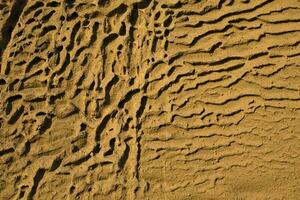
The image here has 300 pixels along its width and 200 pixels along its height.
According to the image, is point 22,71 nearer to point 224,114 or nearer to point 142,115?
point 142,115

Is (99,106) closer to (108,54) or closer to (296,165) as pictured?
(108,54)

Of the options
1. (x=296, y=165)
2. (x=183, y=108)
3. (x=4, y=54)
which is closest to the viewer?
(x=296, y=165)

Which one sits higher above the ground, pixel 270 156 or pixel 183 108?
pixel 183 108

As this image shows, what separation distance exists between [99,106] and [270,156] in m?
1.42

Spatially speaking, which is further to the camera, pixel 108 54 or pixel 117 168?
pixel 108 54

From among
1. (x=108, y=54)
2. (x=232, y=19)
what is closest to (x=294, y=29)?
(x=232, y=19)

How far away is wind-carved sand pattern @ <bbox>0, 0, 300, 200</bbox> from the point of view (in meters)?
3.49

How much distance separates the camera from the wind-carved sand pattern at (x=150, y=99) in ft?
11.4

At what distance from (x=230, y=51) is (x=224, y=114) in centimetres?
54

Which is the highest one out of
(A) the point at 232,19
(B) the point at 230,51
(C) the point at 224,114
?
(A) the point at 232,19

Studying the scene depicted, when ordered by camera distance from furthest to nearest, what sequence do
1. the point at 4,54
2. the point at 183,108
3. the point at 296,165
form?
the point at 4,54
the point at 183,108
the point at 296,165

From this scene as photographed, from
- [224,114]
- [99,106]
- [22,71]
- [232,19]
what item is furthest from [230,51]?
[22,71]

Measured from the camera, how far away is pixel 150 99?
371 cm

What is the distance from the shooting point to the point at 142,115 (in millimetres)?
3678
